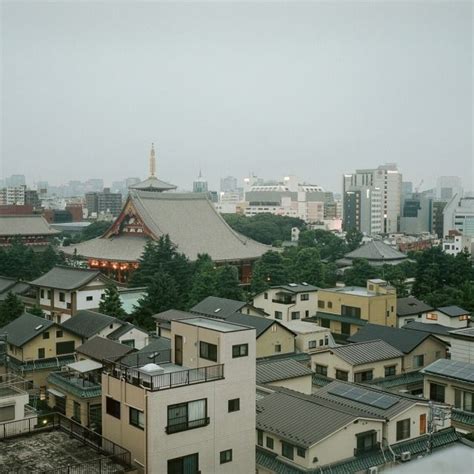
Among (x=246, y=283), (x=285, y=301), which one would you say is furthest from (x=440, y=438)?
(x=246, y=283)

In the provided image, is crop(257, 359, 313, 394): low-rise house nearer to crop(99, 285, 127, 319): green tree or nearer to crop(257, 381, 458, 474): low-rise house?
crop(257, 381, 458, 474): low-rise house

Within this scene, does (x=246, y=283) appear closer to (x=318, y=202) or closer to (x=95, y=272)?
(x=95, y=272)

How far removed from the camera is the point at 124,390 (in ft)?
26.5

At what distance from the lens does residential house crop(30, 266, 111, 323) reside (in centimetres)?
2161

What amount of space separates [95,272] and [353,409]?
561 inches

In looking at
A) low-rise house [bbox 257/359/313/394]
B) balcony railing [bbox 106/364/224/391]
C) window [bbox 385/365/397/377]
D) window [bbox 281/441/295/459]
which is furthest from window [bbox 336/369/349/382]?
balcony railing [bbox 106/364/224/391]

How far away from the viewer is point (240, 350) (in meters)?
8.62

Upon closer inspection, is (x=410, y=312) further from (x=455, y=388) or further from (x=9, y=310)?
(x=9, y=310)

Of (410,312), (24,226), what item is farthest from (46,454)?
(24,226)

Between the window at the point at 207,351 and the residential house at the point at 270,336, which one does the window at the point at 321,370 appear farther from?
the window at the point at 207,351

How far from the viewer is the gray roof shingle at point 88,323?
A: 16.6 meters

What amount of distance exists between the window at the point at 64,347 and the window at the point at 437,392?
906 cm

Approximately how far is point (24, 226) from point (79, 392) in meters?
34.9

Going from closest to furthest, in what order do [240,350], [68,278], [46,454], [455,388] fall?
[46,454]
[240,350]
[455,388]
[68,278]
